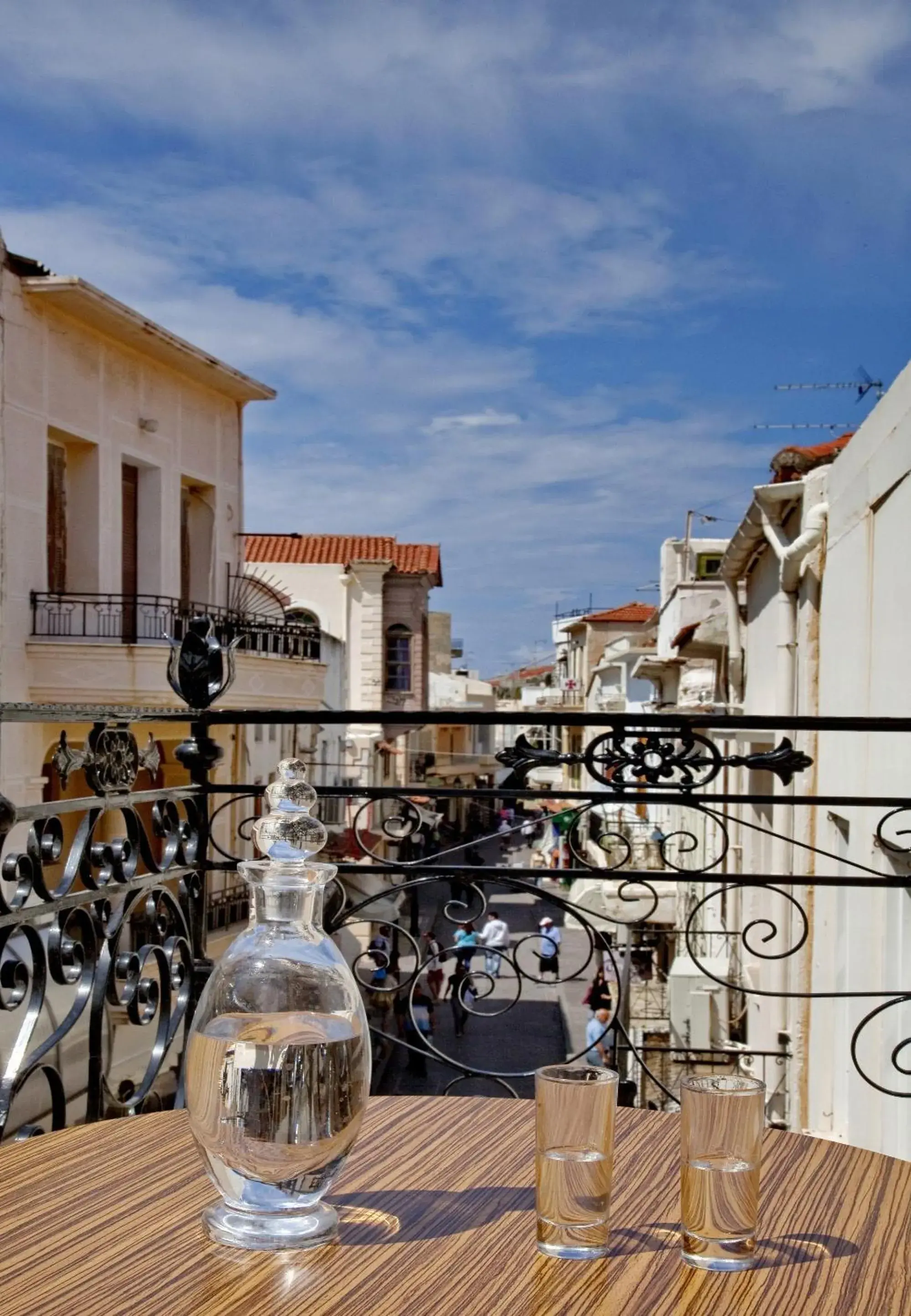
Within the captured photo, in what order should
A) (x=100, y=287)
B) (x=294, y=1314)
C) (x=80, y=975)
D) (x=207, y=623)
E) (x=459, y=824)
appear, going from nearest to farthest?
(x=294, y=1314) → (x=80, y=975) → (x=207, y=623) → (x=100, y=287) → (x=459, y=824)

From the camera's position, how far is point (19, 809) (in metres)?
1.80

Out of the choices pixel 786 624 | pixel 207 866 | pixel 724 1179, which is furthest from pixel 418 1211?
pixel 786 624

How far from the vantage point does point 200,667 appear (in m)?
2.56

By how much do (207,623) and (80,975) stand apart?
0.77 meters

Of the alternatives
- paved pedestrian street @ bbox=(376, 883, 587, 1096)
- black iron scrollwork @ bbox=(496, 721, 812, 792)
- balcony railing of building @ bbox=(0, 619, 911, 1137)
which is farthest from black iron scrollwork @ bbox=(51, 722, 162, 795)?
paved pedestrian street @ bbox=(376, 883, 587, 1096)

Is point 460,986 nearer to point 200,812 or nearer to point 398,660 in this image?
point 200,812

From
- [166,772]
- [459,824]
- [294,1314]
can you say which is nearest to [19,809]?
[294,1314]

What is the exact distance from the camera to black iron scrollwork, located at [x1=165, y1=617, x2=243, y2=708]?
8.40ft

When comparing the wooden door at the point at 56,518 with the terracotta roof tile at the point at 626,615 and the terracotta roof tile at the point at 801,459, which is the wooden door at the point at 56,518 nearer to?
the terracotta roof tile at the point at 801,459

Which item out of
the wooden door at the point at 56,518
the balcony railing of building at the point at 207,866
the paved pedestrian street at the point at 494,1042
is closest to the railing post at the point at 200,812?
the balcony railing of building at the point at 207,866

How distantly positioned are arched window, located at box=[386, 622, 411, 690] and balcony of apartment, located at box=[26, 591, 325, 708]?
16650 mm

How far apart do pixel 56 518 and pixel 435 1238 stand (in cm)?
1296

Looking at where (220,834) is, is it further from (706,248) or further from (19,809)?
(706,248)

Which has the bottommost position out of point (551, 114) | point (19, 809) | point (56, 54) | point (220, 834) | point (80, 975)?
point (220, 834)
